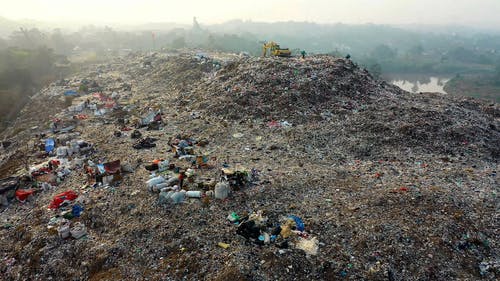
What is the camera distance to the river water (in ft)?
119

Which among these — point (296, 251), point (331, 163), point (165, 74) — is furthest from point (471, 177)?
point (165, 74)

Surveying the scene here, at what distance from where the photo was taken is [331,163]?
7.21m

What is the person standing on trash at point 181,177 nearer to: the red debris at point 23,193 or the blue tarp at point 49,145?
the red debris at point 23,193

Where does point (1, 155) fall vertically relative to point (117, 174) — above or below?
below

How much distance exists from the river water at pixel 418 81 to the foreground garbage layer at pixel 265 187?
2800 cm

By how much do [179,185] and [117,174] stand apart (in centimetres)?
156

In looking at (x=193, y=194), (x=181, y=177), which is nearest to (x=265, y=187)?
(x=193, y=194)

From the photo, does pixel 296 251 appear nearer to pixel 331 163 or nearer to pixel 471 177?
pixel 331 163

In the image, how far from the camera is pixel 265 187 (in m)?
6.03

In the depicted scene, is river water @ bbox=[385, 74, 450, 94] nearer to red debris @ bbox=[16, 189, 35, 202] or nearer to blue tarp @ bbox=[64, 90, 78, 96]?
blue tarp @ bbox=[64, 90, 78, 96]

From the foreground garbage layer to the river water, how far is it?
27996 millimetres

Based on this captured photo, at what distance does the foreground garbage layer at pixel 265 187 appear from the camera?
14.8 feet

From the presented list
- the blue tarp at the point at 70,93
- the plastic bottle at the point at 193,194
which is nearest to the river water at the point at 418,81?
the blue tarp at the point at 70,93

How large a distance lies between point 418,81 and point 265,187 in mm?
42572
